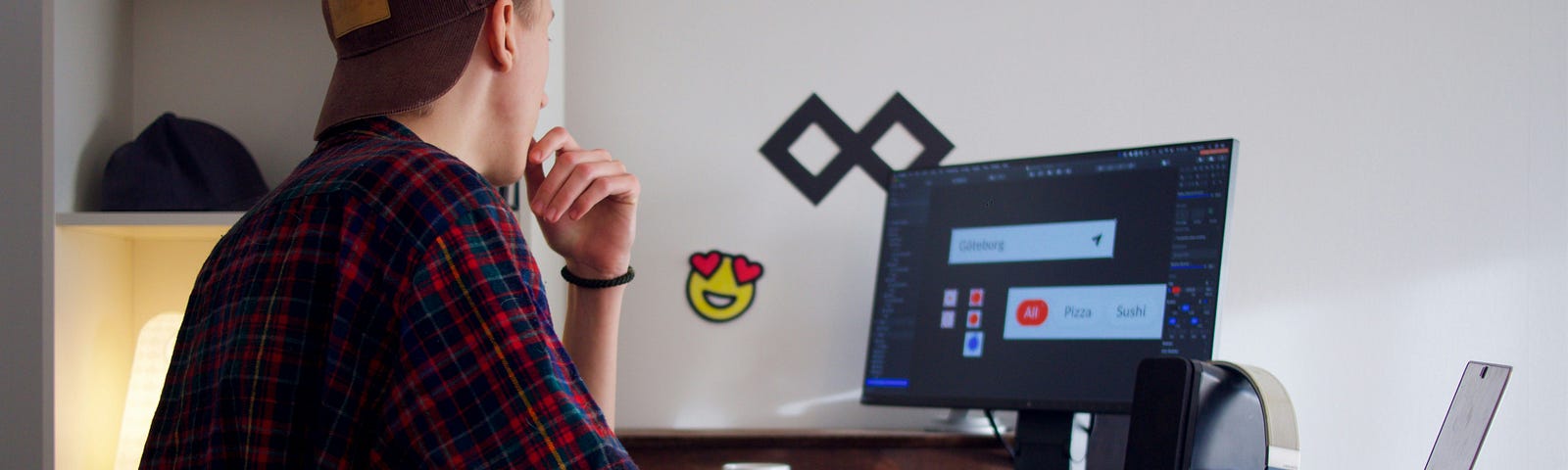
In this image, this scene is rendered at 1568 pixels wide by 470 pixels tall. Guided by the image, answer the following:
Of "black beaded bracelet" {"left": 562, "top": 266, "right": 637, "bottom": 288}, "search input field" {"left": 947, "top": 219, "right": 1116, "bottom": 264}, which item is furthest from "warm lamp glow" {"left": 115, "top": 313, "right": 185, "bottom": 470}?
"search input field" {"left": 947, "top": 219, "right": 1116, "bottom": 264}

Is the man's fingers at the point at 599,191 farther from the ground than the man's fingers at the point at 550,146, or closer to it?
closer to it

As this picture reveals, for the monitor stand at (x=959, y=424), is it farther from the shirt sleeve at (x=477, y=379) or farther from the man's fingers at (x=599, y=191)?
the shirt sleeve at (x=477, y=379)

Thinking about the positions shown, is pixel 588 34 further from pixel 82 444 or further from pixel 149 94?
pixel 82 444

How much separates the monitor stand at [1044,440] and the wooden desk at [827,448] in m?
0.20

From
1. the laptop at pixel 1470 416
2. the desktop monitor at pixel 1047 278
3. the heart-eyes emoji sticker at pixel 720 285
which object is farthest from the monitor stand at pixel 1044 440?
the laptop at pixel 1470 416

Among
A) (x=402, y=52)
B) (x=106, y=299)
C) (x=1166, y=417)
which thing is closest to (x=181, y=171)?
(x=106, y=299)

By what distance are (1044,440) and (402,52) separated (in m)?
A: 1.15

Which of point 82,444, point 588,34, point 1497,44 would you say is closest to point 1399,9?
point 1497,44

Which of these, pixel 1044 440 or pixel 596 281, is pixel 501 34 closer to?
pixel 596 281

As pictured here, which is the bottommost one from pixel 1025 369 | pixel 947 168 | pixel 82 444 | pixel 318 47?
pixel 82 444

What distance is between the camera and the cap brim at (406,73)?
883mm

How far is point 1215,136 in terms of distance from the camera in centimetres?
211

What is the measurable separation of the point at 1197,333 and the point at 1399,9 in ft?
2.96

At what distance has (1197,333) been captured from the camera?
1.62 metres
